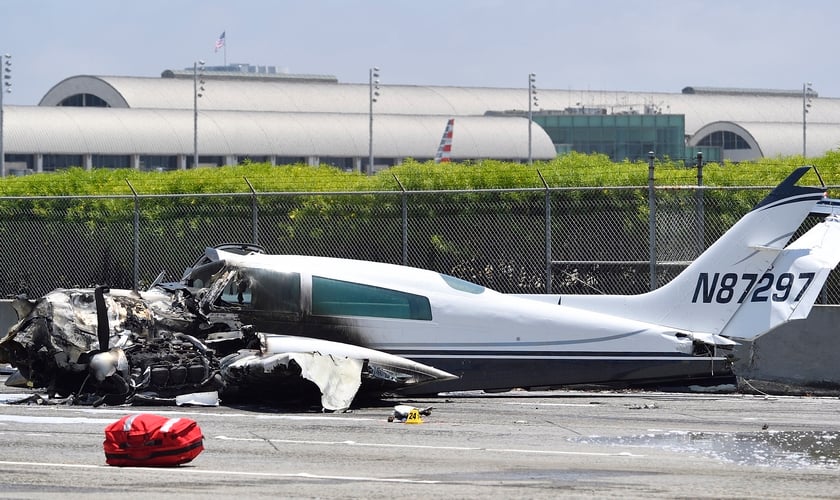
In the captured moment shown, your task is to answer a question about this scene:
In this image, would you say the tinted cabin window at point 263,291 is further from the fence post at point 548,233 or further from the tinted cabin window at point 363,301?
the fence post at point 548,233

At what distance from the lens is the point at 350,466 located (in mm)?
11438

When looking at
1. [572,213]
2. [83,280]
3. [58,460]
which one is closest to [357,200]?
[572,213]

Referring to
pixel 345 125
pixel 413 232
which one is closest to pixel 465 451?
pixel 413 232

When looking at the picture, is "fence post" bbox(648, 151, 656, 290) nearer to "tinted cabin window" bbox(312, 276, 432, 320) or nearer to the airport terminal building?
"tinted cabin window" bbox(312, 276, 432, 320)

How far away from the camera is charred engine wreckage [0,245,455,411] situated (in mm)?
15344

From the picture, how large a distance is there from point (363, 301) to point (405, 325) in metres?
0.59

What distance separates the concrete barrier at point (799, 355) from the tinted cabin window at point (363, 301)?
478cm

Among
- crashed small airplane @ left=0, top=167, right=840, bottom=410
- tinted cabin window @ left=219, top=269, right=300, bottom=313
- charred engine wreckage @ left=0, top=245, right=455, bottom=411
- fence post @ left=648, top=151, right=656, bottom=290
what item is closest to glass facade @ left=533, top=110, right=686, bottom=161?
fence post @ left=648, top=151, right=656, bottom=290

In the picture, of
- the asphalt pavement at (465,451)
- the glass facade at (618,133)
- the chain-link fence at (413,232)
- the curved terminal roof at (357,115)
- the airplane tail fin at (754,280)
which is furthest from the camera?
Answer: the glass facade at (618,133)

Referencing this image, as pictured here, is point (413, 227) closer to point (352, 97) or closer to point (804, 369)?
point (804, 369)

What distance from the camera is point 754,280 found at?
16.4 metres

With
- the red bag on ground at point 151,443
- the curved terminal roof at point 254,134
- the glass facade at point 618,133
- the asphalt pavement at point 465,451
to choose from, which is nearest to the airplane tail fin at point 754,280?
the asphalt pavement at point 465,451

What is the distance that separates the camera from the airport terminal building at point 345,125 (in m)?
75.9

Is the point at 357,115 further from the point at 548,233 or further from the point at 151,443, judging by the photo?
the point at 151,443
